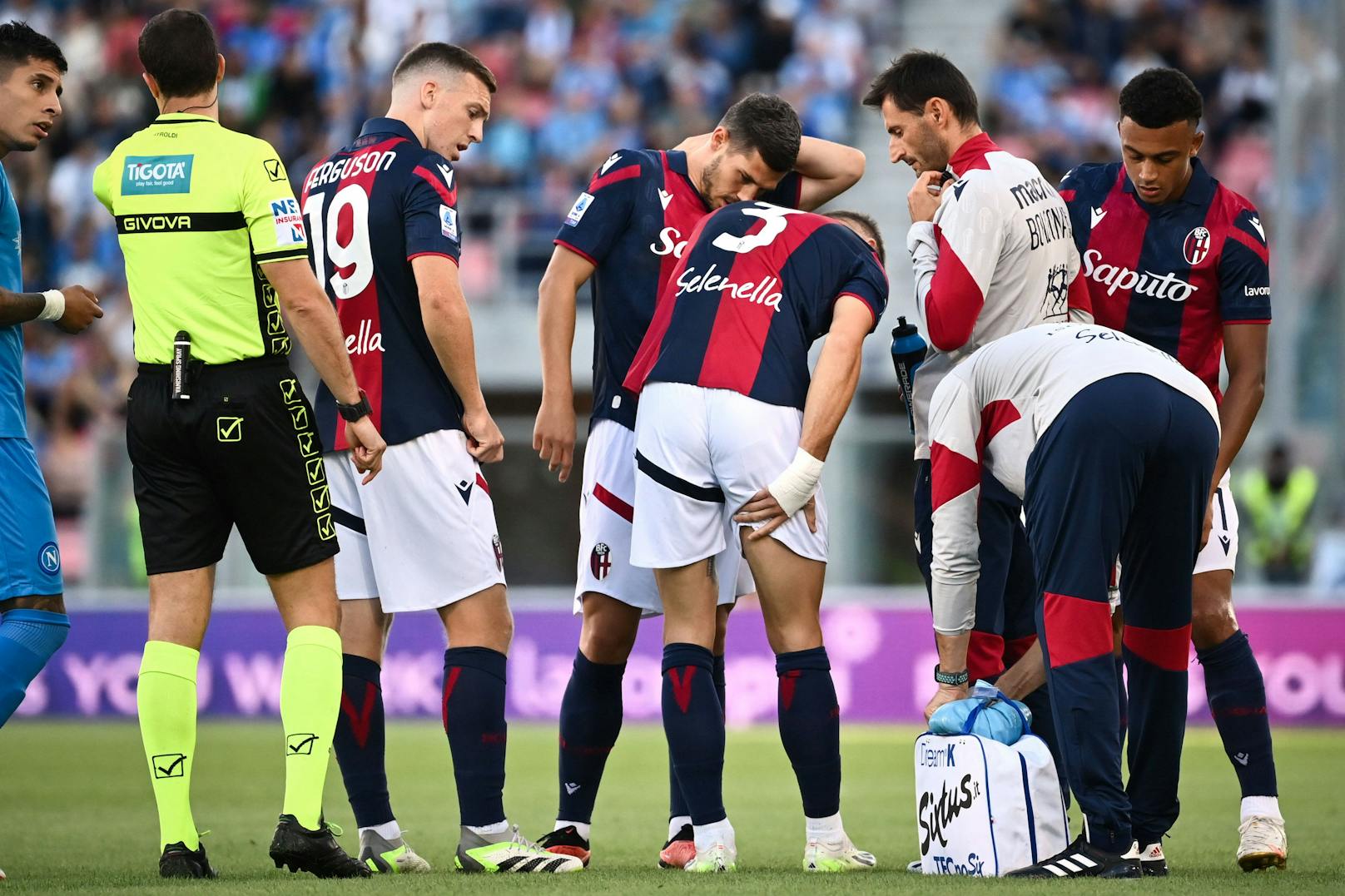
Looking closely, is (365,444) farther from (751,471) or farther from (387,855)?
(387,855)

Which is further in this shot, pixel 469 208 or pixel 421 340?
pixel 469 208

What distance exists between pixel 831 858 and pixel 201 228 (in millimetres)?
2640

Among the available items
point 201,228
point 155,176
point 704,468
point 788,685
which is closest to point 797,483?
point 704,468

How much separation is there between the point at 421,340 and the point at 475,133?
0.79 meters

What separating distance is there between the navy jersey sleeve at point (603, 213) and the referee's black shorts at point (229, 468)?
120 centimetres

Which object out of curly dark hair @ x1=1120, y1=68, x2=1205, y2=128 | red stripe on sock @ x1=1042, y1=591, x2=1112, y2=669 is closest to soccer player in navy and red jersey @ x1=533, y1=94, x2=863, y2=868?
curly dark hair @ x1=1120, y1=68, x2=1205, y2=128

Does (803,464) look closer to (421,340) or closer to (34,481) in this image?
(421,340)

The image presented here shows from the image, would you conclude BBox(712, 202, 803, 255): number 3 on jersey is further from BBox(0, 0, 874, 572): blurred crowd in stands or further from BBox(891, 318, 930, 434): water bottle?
BBox(0, 0, 874, 572): blurred crowd in stands

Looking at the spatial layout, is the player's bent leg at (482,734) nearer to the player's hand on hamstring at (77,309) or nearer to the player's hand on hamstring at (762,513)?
the player's hand on hamstring at (762,513)

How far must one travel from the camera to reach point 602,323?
593 centimetres

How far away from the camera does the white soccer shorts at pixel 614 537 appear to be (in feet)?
18.4

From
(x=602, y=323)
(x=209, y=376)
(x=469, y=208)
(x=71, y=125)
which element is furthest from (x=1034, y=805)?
(x=71, y=125)

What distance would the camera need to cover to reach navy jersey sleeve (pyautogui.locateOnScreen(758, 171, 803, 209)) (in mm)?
5949

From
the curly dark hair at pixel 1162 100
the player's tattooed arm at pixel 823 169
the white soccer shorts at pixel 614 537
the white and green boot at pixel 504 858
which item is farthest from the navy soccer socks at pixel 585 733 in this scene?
the curly dark hair at pixel 1162 100
